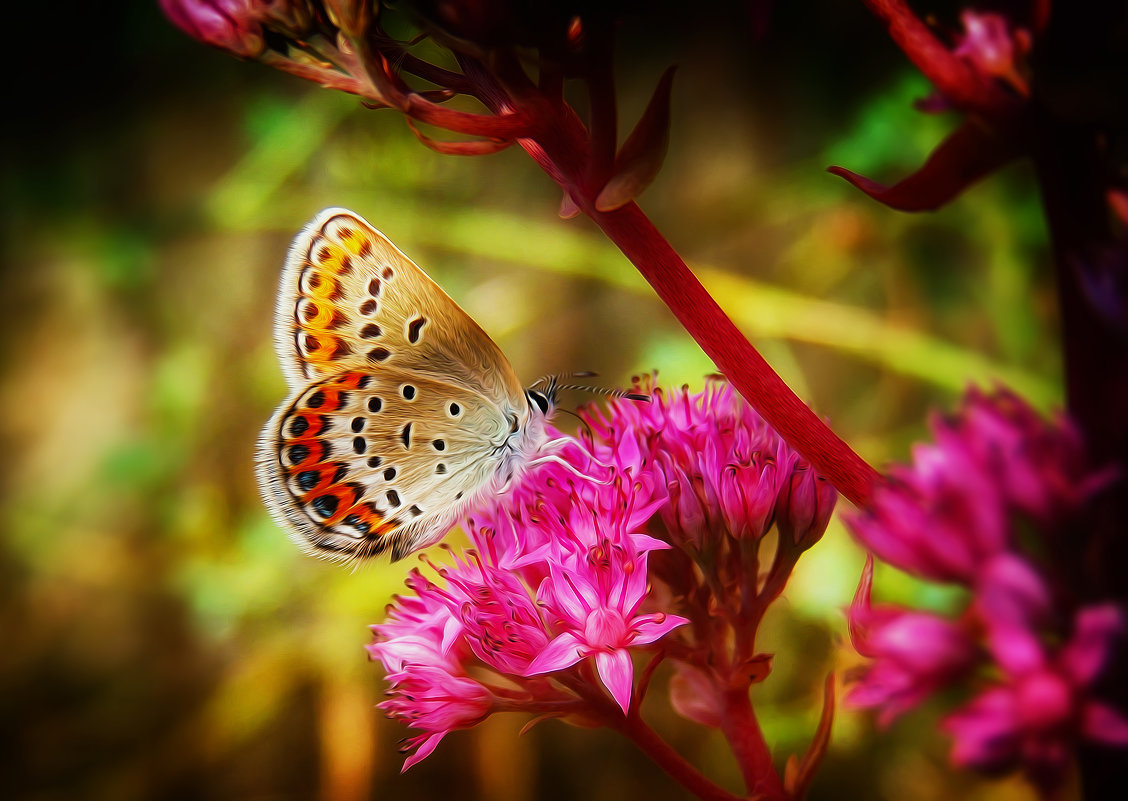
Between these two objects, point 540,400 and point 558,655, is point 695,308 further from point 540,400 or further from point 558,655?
point 540,400

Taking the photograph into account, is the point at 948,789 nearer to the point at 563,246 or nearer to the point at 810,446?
the point at 563,246

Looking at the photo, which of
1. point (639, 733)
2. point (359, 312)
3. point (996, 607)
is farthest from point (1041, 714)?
point (359, 312)

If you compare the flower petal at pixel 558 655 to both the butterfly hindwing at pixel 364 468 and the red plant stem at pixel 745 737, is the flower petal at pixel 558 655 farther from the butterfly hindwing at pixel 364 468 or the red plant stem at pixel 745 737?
the butterfly hindwing at pixel 364 468

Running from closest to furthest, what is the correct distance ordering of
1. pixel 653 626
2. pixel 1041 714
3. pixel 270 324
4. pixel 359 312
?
pixel 1041 714 < pixel 653 626 < pixel 359 312 < pixel 270 324

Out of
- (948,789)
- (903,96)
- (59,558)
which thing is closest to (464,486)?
(903,96)

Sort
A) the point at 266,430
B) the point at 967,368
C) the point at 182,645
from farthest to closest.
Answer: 1. the point at 182,645
2. the point at 967,368
3. the point at 266,430

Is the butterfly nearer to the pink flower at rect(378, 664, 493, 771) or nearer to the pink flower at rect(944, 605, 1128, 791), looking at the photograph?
the pink flower at rect(378, 664, 493, 771)

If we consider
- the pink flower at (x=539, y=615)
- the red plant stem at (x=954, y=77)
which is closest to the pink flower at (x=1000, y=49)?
the red plant stem at (x=954, y=77)
